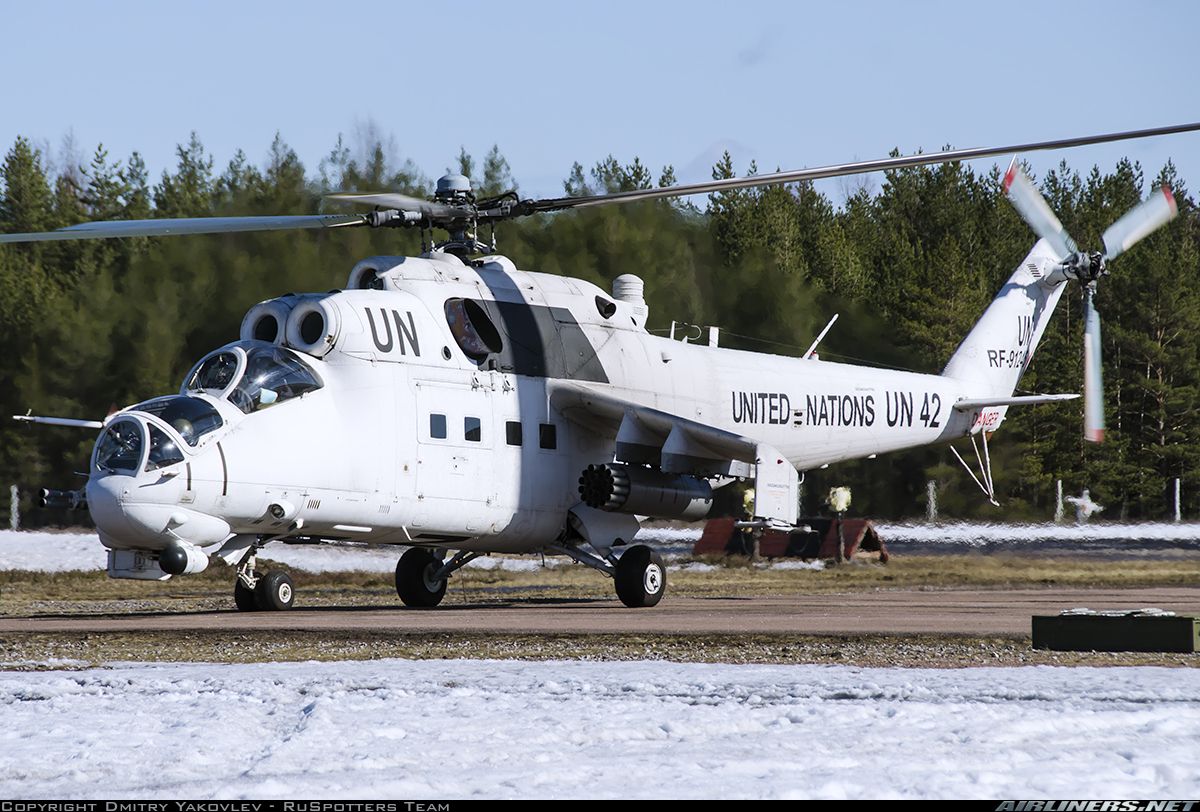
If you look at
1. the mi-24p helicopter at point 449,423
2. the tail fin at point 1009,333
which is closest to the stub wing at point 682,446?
the mi-24p helicopter at point 449,423

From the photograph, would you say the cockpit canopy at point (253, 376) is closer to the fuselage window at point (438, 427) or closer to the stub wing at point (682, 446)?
the fuselage window at point (438, 427)

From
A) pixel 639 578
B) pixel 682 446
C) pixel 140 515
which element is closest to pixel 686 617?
pixel 639 578

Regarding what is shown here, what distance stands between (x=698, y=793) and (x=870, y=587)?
61.7 feet

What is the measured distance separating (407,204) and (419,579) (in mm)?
5031

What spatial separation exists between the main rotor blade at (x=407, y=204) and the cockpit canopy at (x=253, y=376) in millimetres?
1765

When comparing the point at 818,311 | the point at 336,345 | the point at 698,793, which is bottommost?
the point at 698,793

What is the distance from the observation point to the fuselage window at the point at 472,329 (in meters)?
18.0

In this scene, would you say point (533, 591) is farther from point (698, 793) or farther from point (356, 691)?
point (698, 793)

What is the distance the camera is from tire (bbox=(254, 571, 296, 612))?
17.7 m

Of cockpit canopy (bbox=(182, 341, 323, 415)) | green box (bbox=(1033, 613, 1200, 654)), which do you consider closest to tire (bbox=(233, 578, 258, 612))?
cockpit canopy (bbox=(182, 341, 323, 415))

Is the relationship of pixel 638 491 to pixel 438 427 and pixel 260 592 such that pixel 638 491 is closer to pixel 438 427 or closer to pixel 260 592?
pixel 438 427

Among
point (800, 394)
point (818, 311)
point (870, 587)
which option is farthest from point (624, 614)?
point (818, 311)

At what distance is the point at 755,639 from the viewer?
529 inches

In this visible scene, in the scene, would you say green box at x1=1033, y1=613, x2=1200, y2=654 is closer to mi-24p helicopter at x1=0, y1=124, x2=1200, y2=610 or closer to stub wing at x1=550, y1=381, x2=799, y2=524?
mi-24p helicopter at x1=0, y1=124, x2=1200, y2=610
